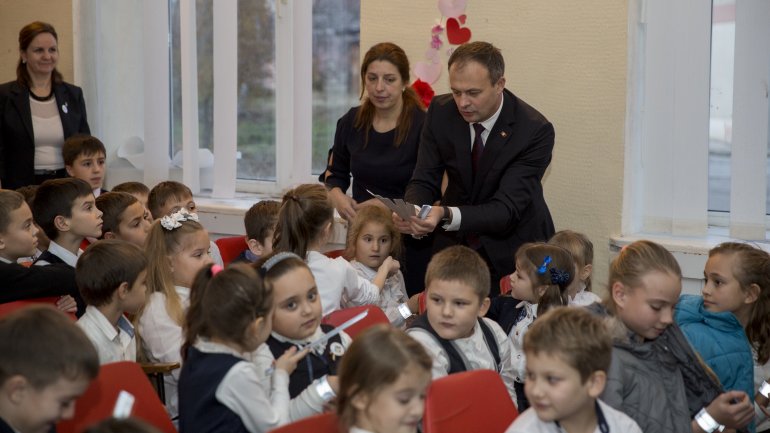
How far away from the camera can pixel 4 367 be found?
2328 mm

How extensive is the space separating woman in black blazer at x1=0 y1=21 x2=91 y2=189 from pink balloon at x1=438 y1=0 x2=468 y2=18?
232 cm

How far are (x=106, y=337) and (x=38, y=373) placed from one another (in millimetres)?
1010

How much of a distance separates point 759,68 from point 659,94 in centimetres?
48

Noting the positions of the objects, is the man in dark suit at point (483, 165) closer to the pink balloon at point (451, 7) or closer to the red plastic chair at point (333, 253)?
the red plastic chair at point (333, 253)

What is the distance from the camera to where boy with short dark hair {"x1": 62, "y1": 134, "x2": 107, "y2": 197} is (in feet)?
18.1

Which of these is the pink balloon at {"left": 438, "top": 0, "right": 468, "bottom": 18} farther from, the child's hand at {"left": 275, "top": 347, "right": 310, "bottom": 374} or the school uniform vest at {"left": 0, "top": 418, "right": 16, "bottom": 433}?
the school uniform vest at {"left": 0, "top": 418, "right": 16, "bottom": 433}

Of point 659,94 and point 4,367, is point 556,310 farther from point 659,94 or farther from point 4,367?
point 659,94

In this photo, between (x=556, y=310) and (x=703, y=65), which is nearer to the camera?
(x=556, y=310)

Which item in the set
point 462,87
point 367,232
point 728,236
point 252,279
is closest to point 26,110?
point 367,232

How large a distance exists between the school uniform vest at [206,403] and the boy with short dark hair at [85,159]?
10.0 ft

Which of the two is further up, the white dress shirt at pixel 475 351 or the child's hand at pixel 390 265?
the child's hand at pixel 390 265

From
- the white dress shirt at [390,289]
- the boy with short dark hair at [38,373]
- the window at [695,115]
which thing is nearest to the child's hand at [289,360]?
the boy with short dark hair at [38,373]

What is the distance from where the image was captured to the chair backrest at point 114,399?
267cm

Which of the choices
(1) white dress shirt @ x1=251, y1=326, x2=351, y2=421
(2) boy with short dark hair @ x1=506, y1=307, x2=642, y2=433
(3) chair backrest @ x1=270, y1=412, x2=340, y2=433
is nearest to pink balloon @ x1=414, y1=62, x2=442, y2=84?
(1) white dress shirt @ x1=251, y1=326, x2=351, y2=421
